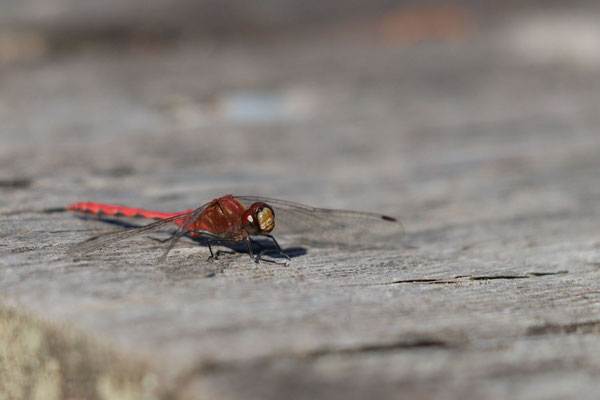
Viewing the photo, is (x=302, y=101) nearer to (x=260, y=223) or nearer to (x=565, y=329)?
(x=260, y=223)

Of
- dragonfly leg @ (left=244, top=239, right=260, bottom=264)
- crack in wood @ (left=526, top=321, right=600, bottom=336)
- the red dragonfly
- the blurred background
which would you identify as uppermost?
the blurred background

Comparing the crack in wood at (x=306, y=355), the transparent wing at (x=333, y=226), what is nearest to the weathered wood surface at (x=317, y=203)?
the crack in wood at (x=306, y=355)

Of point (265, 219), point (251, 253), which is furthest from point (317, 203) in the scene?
point (251, 253)

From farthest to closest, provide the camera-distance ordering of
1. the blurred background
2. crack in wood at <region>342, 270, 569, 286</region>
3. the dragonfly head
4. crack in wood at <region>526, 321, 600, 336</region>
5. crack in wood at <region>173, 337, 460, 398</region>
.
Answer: the blurred background < the dragonfly head < crack in wood at <region>342, 270, 569, 286</region> < crack in wood at <region>526, 321, 600, 336</region> < crack in wood at <region>173, 337, 460, 398</region>

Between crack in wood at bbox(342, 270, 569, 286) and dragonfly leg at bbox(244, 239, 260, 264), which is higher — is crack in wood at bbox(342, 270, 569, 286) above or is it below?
below

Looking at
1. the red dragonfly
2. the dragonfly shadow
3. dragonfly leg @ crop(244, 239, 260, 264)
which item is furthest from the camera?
the red dragonfly

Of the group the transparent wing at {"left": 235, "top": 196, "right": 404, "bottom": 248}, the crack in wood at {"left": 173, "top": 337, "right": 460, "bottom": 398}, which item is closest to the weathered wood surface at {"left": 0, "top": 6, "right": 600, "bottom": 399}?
the crack in wood at {"left": 173, "top": 337, "right": 460, "bottom": 398}

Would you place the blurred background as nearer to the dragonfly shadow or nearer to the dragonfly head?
the dragonfly shadow

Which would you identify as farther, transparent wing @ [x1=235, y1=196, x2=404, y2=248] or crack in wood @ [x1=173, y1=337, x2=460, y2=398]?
transparent wing @ [x1=235, y1=196, x2=404, y2=248]
